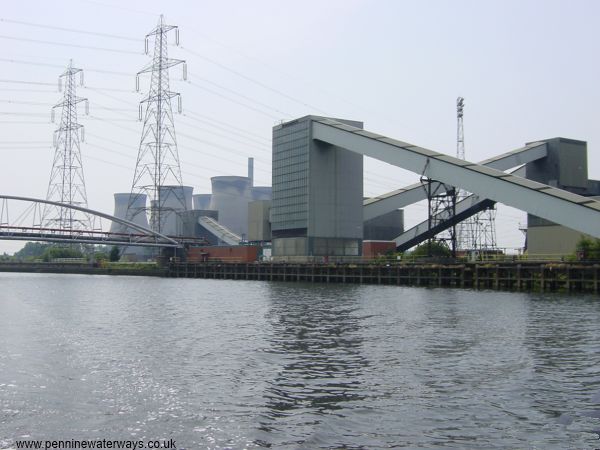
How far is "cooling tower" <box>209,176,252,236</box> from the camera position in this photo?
14250cm

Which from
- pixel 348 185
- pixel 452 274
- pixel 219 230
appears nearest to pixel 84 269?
pixel 219 230

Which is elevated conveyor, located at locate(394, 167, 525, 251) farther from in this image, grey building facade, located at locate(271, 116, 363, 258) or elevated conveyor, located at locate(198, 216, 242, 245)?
elevated conveyor, located at locate(198, 216, 242, 245)

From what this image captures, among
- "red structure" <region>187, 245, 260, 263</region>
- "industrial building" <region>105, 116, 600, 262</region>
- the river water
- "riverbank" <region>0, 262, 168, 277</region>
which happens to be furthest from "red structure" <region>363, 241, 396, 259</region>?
the river water

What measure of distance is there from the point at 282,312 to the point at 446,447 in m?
20.6

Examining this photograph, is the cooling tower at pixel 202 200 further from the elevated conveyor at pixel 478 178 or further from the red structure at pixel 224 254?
the elevated conveyor at pixel 478 178

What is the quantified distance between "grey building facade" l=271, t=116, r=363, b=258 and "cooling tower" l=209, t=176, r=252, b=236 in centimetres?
6432

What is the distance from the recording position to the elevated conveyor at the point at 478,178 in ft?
148

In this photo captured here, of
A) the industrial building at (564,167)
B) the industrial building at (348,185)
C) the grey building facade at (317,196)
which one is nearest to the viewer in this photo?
the industrial building at (348,185)

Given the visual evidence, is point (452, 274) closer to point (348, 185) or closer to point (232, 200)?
point (348, 185)

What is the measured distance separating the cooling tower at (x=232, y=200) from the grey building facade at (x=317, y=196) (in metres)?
64.3

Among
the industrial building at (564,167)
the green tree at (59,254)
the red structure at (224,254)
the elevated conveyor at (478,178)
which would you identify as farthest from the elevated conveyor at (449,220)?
the green tree at (59,254)

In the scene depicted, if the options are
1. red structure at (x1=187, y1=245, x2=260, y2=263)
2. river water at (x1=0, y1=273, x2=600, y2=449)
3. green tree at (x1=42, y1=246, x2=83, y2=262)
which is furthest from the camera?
green tree at (x1=42, y1=246, x2=83, y2=262)

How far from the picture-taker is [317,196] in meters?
75.0

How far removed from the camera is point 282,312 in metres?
29.8
